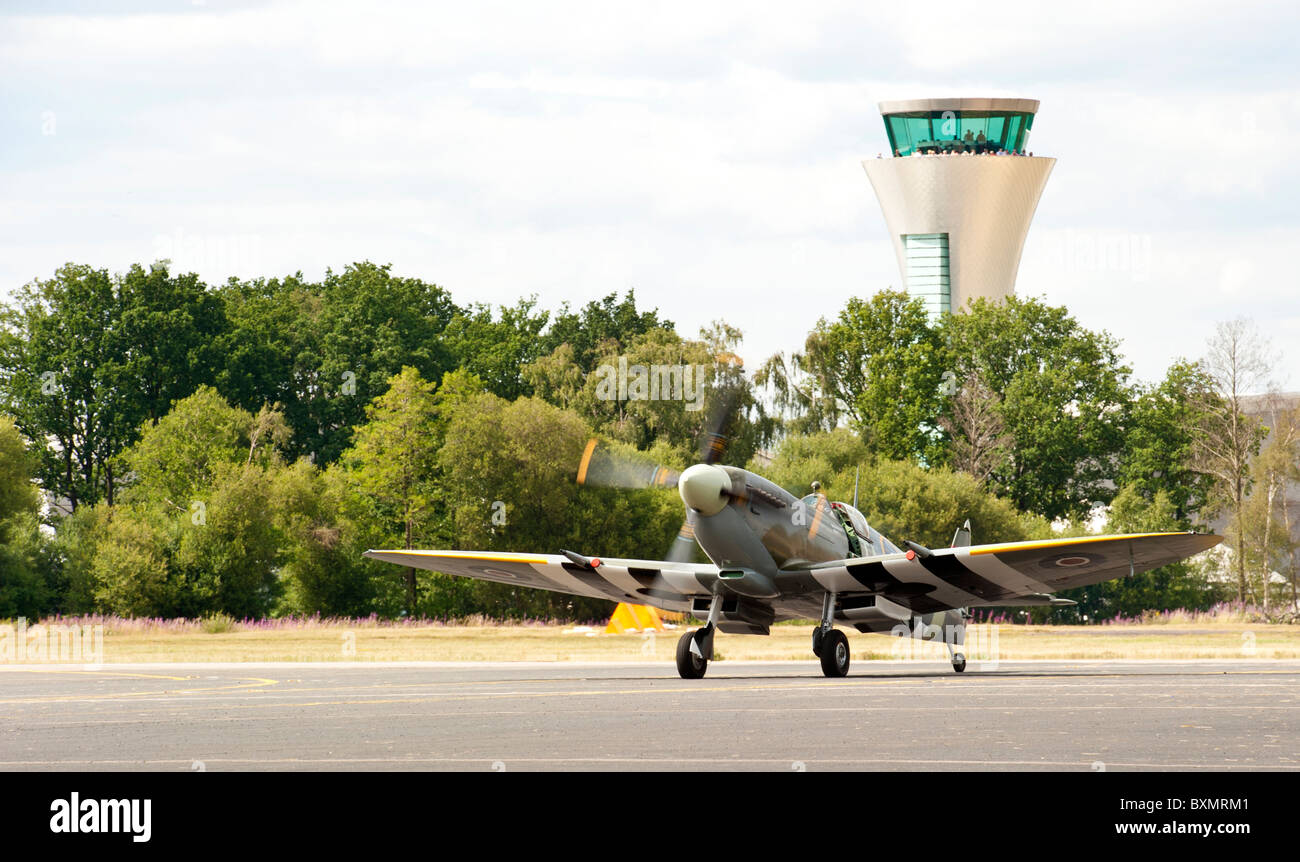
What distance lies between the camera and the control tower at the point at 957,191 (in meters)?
123

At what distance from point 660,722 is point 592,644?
34118 mm

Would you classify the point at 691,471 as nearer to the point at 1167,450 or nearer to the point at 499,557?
the point at 499,557

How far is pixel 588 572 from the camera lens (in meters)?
28.1

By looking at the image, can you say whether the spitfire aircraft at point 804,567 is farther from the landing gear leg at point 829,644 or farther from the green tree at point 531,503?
the green tree at point 531,503

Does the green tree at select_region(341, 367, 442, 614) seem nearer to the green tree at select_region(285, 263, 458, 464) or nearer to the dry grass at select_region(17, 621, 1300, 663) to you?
the dry grass at select_region(17, 621, 1300, 663)

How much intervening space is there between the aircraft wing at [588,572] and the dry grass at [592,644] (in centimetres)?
788

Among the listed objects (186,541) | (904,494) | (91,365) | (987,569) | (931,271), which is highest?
(931,271)

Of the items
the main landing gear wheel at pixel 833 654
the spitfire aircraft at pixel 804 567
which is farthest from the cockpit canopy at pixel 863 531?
the main landing gear wheel at pixel 833 654

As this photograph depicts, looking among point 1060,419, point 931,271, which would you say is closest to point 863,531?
point 1060,419

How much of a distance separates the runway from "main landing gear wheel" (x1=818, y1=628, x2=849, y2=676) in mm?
608

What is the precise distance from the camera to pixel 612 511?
7312cm

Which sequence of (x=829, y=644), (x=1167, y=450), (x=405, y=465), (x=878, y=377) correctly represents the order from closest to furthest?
(x=829, y=644)
(x=405, y=465)
(x=1167, y=450)
(x=878, y=377)

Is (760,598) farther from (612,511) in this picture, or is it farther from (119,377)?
(119,377)

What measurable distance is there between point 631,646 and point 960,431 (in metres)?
49.2
